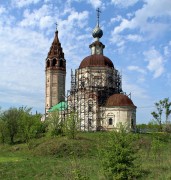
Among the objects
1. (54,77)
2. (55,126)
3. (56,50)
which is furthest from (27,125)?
(56,50)

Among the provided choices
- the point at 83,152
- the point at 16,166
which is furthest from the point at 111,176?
the point at 83,152

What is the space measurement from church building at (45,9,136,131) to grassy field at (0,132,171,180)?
201 inches

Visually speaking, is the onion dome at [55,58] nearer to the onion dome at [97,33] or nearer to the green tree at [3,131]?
the onion dome at [97,33]

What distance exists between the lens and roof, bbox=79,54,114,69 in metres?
52.1

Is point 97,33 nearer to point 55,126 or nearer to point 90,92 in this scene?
point 90,92

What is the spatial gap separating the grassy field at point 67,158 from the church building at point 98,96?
5.10 m

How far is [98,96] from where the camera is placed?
49312 millimetres

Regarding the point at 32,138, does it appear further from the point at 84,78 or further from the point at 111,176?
the point at 111,176

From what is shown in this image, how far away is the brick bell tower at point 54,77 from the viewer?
61.1 meters

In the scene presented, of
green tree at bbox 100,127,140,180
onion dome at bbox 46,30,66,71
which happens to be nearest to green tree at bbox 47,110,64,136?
onion dome at bbox 46,30,66,71

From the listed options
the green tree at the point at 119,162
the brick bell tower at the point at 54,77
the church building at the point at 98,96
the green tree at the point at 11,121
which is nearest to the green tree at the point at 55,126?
the church building at the point at 98,96

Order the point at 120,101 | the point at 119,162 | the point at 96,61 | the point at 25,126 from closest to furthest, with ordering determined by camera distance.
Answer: the point at 119,162 → the point at 25,126 → the point at 120,101 → the point at 96,61

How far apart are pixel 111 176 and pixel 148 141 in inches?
987

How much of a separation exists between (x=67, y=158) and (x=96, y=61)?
22937 millimetres
